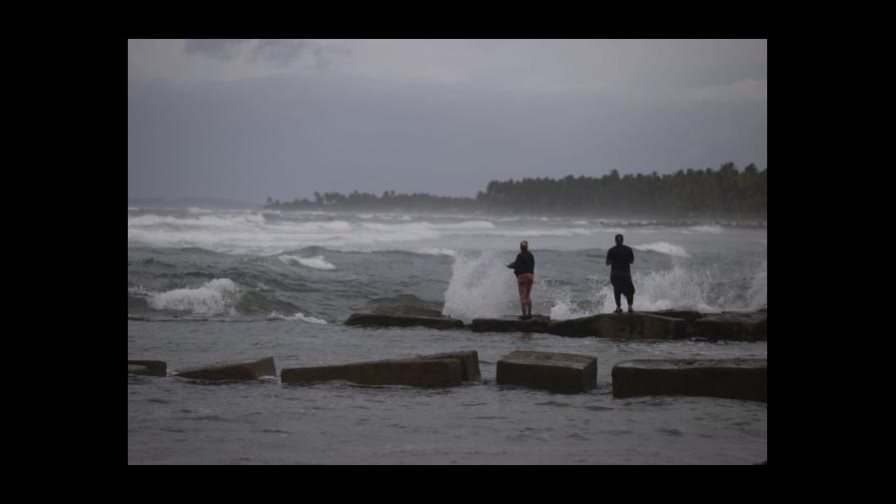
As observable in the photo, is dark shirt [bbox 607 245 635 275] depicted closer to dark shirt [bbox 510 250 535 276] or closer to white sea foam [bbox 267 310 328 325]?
dark shirt [bbox 510 250 535 276]

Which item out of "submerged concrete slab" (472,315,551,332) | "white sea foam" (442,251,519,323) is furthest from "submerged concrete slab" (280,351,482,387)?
"white sea foam" (442,251,519,323)

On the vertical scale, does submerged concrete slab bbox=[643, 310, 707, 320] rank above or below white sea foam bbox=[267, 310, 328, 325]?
above

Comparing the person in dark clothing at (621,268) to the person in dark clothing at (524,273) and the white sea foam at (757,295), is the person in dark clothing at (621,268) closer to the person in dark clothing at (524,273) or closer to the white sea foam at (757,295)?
the person in dark clothing at (524,273)

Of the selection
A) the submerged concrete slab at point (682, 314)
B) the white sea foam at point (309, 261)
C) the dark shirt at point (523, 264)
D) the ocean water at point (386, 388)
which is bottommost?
the ocean water at point (386, 388)

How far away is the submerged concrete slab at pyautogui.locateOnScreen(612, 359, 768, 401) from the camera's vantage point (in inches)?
338

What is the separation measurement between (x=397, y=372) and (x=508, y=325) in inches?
208

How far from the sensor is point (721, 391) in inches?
342

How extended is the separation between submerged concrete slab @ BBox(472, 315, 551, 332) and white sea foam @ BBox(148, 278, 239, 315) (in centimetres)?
536

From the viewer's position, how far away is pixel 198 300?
17.7 metres

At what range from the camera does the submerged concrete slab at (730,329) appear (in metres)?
13.2

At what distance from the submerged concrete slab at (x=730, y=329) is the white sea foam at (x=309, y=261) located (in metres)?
13.9

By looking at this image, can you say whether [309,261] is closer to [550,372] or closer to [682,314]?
[682,314]

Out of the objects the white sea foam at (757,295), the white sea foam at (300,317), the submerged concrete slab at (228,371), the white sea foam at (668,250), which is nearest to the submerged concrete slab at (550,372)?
the submerged concrete slab at (228,371)
